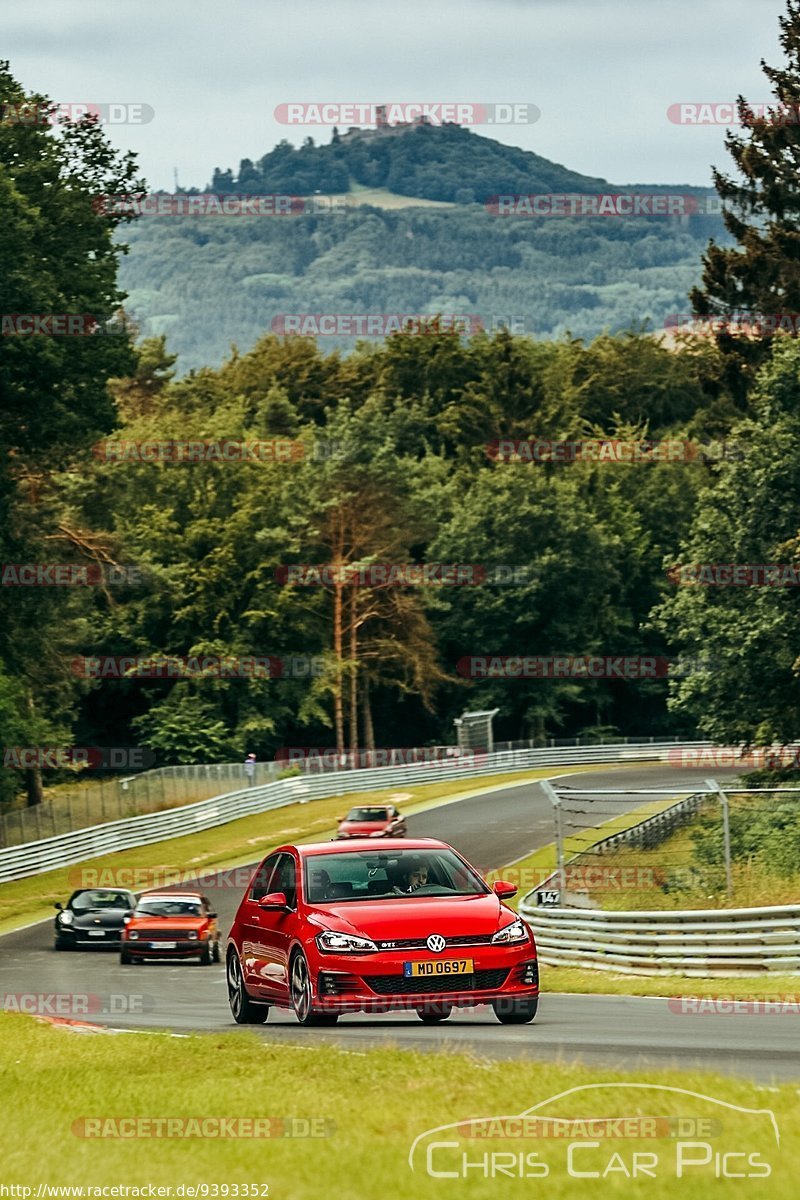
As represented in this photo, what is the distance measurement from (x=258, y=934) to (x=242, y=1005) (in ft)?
2.95

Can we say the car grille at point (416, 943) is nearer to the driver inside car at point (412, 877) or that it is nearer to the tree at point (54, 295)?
the driver inside car at point (412, 877)

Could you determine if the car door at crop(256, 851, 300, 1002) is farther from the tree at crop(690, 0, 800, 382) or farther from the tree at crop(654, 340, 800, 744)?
the tree at crop(690, 0, 800, 382)

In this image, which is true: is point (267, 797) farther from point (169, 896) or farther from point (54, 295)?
point (169, 896)

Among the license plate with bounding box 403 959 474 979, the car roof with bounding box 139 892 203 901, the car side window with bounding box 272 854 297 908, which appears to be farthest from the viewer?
the car roof with bounding box 139 892 203 901

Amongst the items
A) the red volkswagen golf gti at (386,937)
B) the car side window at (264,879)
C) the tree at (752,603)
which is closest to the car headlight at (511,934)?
the red volkswagen golf gti at (386,937)

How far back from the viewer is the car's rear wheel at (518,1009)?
617 inches

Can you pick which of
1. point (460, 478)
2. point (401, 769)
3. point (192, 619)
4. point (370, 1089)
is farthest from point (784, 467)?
point (460, 478)

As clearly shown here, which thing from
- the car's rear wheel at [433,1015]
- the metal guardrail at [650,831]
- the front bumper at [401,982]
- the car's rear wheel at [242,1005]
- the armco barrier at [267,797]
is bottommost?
the armco barrier at [267,797]

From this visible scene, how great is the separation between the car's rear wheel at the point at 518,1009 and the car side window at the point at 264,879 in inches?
89.7

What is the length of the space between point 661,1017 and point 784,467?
33.0 m

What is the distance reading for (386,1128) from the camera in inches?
333

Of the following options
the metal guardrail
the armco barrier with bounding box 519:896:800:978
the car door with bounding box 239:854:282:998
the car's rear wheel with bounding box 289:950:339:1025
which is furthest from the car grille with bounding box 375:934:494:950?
the metal guardrail

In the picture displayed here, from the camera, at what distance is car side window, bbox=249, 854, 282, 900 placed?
16984 mm

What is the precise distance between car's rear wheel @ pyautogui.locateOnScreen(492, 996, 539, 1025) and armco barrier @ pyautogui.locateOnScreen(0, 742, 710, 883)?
36831 mm
